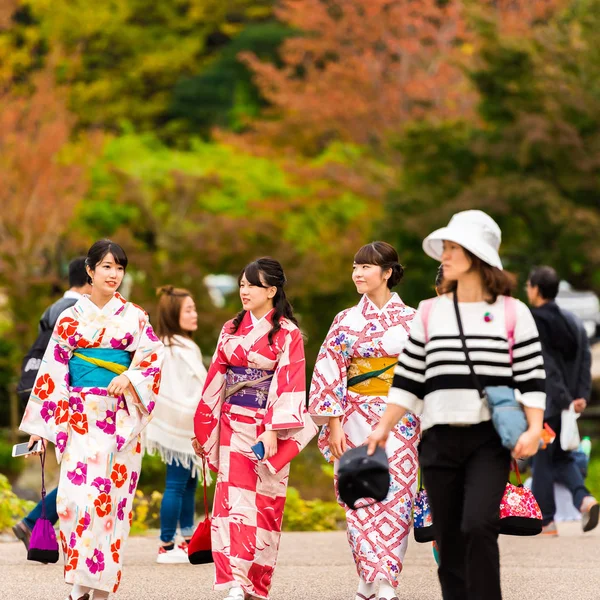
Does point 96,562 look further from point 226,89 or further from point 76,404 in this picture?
point 226,89

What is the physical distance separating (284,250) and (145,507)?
9.07 meters

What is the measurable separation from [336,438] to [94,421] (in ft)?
4.01

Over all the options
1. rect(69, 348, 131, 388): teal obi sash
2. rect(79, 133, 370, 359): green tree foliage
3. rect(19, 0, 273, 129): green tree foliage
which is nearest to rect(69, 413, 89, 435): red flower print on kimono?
rect(69, 348, 131, 388): teal obi sash

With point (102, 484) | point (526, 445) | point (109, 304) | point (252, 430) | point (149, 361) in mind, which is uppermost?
point (109, 304)

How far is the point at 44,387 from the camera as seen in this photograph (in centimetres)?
564

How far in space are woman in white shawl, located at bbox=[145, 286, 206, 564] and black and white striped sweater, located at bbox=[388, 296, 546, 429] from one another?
3.24 m

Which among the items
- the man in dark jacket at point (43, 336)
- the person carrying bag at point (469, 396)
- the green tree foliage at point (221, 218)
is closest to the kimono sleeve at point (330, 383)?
the person carrying bag at point (469, 396)

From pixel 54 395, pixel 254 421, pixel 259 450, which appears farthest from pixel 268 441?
pixel 54 395

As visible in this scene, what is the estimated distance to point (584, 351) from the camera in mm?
8453

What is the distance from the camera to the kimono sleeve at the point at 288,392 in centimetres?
576

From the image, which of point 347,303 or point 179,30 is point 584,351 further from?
point 179,30

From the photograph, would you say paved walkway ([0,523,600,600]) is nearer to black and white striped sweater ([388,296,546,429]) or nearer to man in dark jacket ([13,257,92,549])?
man in dark jacket ([13,257,92,549])

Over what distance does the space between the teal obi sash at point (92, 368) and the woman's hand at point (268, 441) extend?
0.81 m

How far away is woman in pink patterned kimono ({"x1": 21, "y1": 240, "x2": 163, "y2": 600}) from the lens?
5559mm
